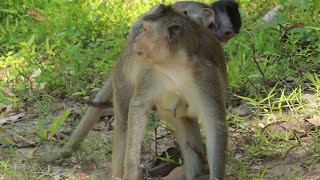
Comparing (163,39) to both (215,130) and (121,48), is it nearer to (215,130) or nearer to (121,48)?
(215,130)

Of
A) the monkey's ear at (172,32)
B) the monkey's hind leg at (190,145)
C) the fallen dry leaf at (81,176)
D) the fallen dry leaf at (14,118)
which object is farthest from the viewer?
the fallen dry leaf at (14,118)

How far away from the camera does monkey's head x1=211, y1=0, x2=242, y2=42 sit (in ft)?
19.1

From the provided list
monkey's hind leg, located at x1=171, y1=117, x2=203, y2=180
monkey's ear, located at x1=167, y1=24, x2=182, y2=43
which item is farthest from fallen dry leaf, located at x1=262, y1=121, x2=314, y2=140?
monkey's ear, located at x1=167, y1=24, x2=182, y2=43

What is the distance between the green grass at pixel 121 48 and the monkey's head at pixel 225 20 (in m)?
0.34

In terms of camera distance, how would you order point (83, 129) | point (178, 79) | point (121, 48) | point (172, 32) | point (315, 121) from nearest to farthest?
point (172, 32) < point (178, 79) < point (315, 121) < point (83, 129) < point (121, 48)

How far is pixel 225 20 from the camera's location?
5.83 metres

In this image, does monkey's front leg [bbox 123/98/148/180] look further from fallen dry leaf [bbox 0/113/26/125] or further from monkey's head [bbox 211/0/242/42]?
fallen dry leaf [bbox 0/113/26/125]

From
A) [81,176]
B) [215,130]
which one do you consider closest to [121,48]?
[81,176]

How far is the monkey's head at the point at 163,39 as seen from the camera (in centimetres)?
430

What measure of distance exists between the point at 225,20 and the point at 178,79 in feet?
5.06

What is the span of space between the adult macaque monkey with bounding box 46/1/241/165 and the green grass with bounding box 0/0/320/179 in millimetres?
134

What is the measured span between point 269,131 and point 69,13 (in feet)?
11.1

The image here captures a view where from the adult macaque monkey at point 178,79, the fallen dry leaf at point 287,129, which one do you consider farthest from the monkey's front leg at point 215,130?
the fallen dry leaf at point 287,129

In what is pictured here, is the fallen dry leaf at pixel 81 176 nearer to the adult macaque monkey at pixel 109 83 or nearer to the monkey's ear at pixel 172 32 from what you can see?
the adult macaque monkey at pixel 109 83
